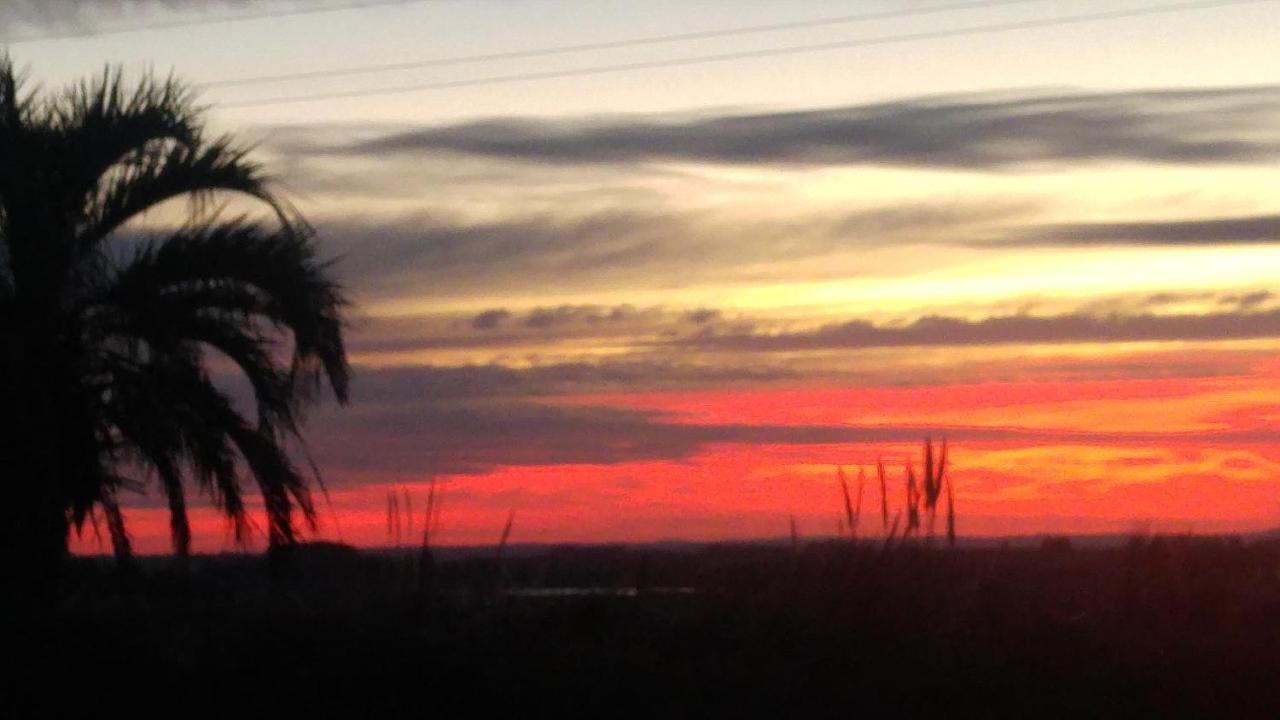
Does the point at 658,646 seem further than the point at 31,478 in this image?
No

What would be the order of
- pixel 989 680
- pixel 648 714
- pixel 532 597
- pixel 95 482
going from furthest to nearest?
pixel 95 482
pixel 532 597
pixel 989 680
pixel 648 714

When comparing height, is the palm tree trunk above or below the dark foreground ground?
above

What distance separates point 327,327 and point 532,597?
358 cm

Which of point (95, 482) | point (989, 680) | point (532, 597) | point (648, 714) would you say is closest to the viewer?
point (648, 714)

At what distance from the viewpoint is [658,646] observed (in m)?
13.1

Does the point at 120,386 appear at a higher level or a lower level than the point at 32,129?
lower

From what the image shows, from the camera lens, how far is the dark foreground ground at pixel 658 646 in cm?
1220

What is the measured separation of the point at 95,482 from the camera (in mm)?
15633

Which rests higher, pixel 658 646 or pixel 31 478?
pixel 31 478

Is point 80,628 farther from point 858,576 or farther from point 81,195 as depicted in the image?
point 858,576

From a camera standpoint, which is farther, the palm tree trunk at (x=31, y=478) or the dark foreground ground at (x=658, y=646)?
the palm tree trunk at (x=31, y=478)

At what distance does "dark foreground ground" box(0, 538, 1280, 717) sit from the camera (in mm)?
12203

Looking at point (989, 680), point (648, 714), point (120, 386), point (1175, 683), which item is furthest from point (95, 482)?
point (1175, 683)

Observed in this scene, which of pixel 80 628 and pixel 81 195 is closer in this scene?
pixel 80 628
